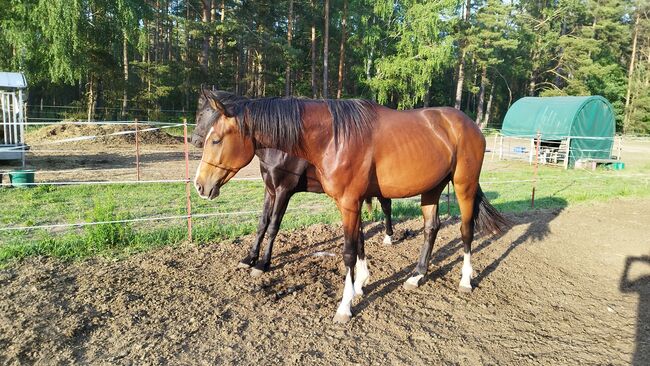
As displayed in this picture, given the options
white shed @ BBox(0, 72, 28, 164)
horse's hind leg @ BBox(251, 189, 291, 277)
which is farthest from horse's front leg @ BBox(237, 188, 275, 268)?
white shed @ BBox(0, 72, 28, 164)

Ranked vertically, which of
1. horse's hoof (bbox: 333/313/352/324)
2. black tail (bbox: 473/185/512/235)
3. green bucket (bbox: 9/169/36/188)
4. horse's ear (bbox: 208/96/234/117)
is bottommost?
horse's hoof (bbox: 333/313/352/324)

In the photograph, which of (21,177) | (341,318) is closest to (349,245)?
(341,318)

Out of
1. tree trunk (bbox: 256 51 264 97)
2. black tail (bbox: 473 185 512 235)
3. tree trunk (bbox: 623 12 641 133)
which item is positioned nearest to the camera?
black tail (bbox: 473 185 512 235)

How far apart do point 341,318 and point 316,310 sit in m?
0.27

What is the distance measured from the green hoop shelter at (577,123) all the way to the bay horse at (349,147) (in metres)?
13.9

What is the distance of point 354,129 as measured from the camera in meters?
3.17

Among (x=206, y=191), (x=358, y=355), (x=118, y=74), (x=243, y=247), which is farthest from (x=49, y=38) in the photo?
(x=358, y=355)

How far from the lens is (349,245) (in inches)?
129

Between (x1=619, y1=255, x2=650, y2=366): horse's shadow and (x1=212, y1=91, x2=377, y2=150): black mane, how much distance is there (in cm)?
264

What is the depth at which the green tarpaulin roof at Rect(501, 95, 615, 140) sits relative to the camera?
1583cm

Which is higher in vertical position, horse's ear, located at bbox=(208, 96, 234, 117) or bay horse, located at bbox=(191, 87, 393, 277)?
horse's ear, located at bbox=(208, 96, 234, 117)

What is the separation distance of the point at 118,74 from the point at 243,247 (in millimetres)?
19561

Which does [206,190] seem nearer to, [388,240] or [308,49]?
[388,240]

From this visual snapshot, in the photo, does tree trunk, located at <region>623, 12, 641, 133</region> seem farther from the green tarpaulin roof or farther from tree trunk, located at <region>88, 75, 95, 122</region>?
tree trunk, located at <region>88, 75, 95, 122</region>
